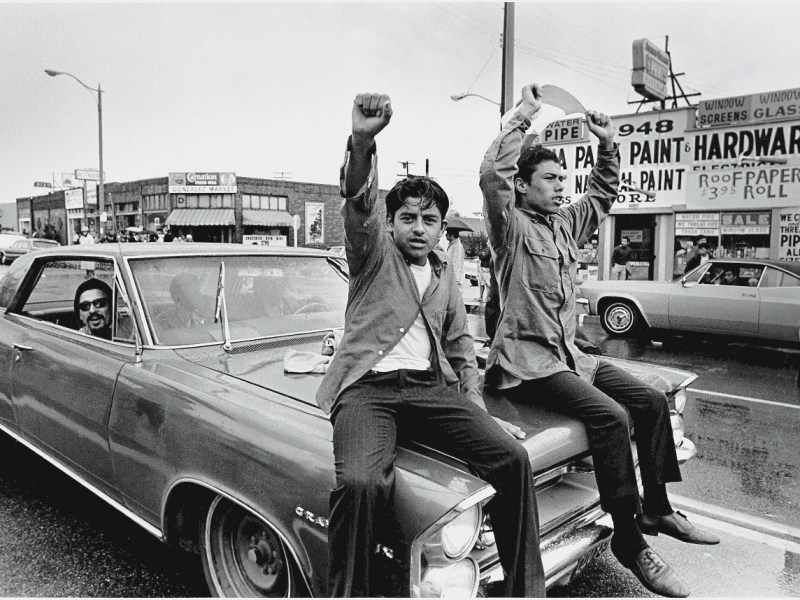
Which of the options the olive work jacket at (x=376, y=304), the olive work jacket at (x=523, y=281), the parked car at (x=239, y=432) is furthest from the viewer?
the olive work jacket at (x=523, y=281)

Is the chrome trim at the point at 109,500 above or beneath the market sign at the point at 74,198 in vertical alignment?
beneath

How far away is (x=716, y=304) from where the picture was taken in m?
9.73

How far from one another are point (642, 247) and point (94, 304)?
1681cm

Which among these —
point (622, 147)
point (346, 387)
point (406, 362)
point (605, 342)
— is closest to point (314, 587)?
point (346, 387)

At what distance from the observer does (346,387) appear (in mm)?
2270

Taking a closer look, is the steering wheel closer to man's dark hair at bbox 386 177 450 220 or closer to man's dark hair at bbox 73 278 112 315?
man's dark hair at bbox 73 278 112 315

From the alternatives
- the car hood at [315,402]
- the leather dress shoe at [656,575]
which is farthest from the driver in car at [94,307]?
the leather dress shoe at [656,575]

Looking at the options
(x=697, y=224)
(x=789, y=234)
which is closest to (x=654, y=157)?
(x=697, y=224)

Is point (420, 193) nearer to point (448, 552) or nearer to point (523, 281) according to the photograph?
point (523, 281)

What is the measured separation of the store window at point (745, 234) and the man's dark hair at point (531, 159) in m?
15.3

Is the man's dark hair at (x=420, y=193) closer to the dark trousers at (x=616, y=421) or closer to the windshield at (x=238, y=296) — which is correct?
the dark trousers at (x=616, y=421)

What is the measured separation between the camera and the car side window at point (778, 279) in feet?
30.2

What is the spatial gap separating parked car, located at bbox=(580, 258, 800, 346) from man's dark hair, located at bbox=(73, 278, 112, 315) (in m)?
8.93

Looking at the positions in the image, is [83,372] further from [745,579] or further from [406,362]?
[745,579]
